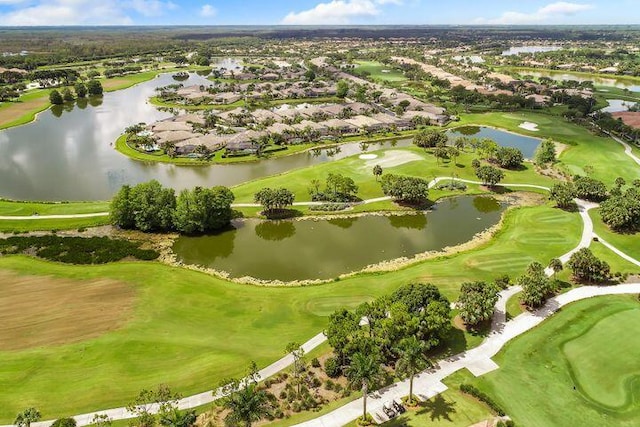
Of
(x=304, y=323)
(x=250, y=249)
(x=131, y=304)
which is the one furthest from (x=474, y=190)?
(x=131, y=304)

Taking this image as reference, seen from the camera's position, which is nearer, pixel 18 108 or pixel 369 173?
pixel 369 173

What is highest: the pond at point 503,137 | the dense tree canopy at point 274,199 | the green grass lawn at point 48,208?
the dense tree canopy at point 274,199

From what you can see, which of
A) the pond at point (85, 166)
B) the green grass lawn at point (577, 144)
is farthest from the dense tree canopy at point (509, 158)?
the pond at point (85, 166)

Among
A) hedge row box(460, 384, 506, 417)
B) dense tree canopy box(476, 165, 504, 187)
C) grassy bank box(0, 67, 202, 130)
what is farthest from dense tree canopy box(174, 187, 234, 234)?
grassy bank box(0, 67, 202, 130)

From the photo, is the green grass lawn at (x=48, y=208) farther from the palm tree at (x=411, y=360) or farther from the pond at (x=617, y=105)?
the pond at (x=617, y=105)

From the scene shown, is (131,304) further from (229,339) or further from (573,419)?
(573,419)

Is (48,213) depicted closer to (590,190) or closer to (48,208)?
(48,208)

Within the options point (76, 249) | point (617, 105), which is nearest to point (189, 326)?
point (76, 249)
